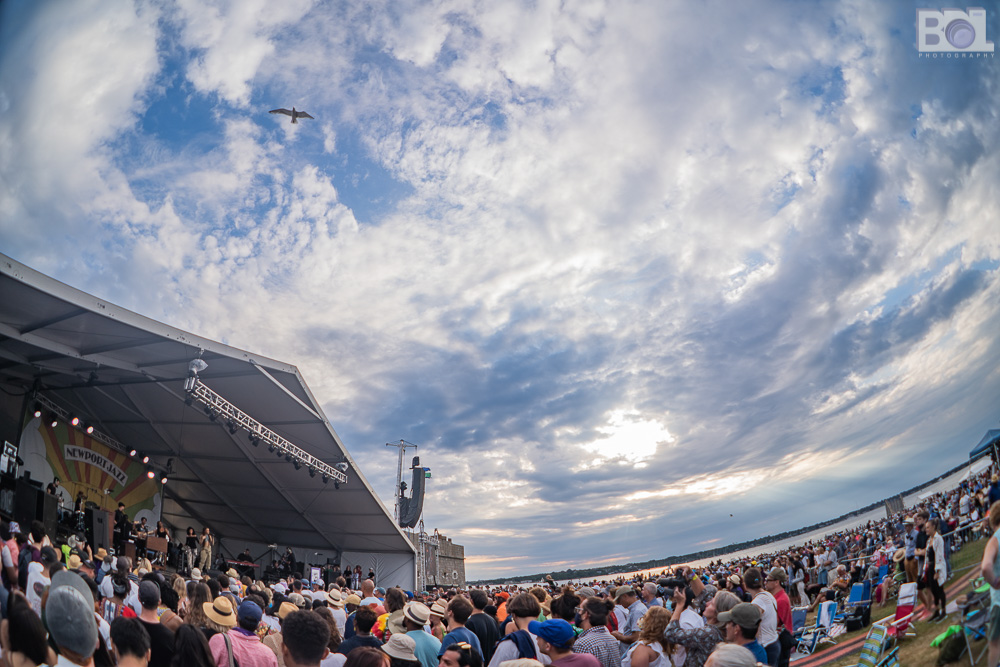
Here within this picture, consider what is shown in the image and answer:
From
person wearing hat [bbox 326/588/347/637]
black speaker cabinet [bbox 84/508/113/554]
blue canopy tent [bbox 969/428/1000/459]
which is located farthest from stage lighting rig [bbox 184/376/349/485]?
blue canopy tent [bbox 969/428/1000/459]

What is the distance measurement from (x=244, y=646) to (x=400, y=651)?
1.09m

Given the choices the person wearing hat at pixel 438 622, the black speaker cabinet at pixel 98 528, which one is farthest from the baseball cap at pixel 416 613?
the black speaker cabinet at pixel 98 528

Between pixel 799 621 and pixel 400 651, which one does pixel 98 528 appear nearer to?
pixel 400 651

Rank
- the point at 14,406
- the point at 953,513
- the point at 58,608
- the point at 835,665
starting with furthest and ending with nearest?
the point at 14,406, the point at 835,665, the point at 953,513, the point at 58,608

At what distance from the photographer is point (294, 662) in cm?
328

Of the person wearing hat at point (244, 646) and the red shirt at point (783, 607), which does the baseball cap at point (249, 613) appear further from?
the red shirt at point (783, 607)

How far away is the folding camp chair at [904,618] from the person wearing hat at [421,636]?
4431 mm

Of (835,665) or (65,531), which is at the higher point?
(65,531)

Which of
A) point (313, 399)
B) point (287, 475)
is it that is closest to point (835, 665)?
point (313, 399)

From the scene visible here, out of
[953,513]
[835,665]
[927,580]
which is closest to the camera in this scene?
[953,513]

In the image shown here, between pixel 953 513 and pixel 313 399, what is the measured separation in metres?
15.0

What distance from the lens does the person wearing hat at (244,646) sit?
4105 millimetres

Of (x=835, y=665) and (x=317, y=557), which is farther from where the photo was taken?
(x=317, y=557)

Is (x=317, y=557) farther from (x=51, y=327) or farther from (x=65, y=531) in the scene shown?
(x=51, y=327)
